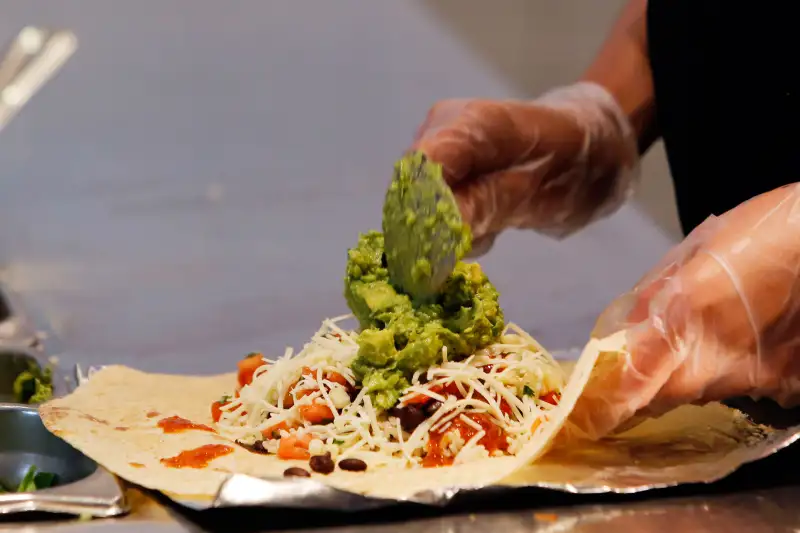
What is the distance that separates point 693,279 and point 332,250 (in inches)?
113

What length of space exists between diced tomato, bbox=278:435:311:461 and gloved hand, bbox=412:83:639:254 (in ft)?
2.99

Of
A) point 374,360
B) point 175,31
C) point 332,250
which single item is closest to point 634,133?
point 374,360

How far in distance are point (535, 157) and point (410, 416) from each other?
1.06 meters

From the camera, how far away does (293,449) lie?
160 centimetres

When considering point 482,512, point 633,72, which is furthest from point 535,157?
point 482,512

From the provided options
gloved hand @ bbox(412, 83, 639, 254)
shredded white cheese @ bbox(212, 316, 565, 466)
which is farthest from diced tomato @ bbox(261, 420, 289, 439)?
gloved hand @ bbox(412, 83, 639, 254)

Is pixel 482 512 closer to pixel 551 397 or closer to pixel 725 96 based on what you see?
pixel 551 397

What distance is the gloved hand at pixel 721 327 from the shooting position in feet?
4.63

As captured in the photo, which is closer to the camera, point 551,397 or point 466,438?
point 466,438

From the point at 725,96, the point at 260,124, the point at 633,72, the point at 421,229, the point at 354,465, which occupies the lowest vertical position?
the point at 354,465

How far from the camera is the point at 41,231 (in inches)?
174

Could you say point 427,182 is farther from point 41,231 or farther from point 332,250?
point 41,231

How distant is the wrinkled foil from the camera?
127 centimetres

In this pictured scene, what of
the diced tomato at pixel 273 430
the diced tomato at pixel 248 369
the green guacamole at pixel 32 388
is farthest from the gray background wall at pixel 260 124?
the diced tomato at pixel 273 430
